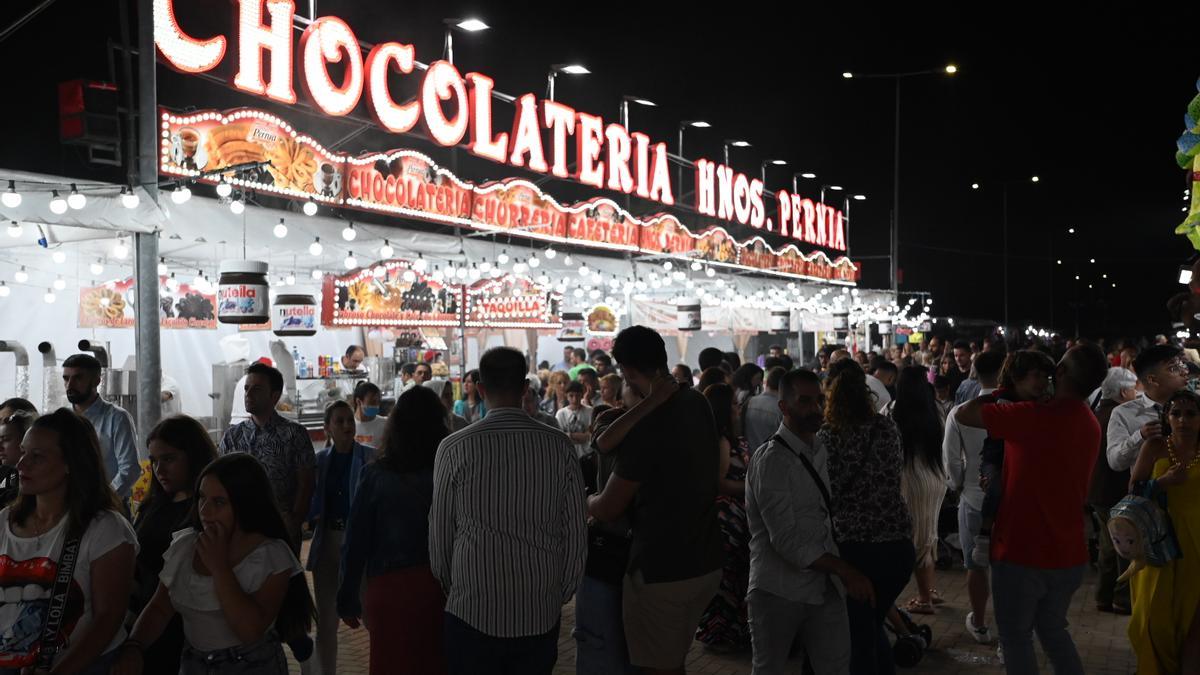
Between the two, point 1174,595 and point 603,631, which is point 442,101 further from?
point 1174,595

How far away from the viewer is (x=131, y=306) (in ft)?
37.6

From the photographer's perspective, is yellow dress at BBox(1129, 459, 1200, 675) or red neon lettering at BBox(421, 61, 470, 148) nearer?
yellow dress at BBox(1129, 459, 1200, 675)

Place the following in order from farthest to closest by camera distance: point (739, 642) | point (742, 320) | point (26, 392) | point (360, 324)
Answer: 1. point (742, 320)
2. point (360, 324)
3. point (26, 392)
4. point (739, 642)

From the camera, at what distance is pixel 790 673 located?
20.2ft

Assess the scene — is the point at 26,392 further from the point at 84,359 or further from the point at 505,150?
the point at 505,150

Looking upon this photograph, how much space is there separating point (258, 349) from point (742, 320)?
34.8 ft

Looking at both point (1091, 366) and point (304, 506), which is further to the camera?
point (304, 506)

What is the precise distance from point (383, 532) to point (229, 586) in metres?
0.99

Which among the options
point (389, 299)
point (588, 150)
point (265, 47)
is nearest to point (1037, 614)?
point (389, 299)

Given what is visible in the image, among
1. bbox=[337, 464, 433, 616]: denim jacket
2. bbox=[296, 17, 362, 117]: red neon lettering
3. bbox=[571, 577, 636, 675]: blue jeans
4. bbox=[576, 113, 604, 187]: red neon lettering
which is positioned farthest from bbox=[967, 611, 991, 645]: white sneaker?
bbox=[576, 113, 604, 187]: red neon lettering

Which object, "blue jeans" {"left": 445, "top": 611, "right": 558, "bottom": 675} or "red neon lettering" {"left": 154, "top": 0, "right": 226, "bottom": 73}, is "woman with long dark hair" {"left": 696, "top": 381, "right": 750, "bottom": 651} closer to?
"blue jeans" {"left": 445, "top": 611, "right": 558, "bottom": 675}

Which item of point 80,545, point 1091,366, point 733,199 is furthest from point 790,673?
point 733,199

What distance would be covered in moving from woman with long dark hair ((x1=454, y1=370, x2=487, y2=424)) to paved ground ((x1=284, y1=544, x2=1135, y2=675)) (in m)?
2.86

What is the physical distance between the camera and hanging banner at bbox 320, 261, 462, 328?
11.6 meters
